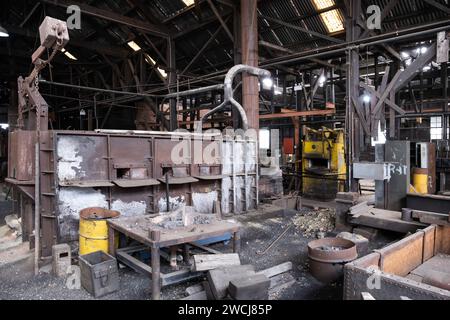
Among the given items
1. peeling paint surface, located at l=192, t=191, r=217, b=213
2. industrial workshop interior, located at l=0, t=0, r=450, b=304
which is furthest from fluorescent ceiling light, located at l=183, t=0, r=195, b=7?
peeling paint surface, located at l=192, t=191, r=217, b=213

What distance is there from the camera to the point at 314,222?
7.84 metres

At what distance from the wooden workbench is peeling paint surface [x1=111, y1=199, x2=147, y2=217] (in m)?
1.39

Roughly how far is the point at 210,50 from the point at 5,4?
7726mm

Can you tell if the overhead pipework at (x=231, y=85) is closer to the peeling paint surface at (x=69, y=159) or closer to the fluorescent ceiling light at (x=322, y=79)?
the fluorescent ceiling light at (x=322, y=79)

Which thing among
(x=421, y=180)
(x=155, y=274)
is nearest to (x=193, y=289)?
(x=155, y=274)

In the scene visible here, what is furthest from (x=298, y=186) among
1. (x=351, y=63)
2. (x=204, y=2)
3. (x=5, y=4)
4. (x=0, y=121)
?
(x=0, y=121)

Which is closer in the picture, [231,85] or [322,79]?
[231,85]

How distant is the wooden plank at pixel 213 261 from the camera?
429cm

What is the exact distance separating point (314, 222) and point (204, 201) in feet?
9.01

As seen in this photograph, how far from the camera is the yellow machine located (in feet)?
37.8

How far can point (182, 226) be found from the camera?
4801 millimetres

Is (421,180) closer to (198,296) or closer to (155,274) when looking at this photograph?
(198,296)

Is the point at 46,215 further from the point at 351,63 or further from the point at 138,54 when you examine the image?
the point at 138,54
